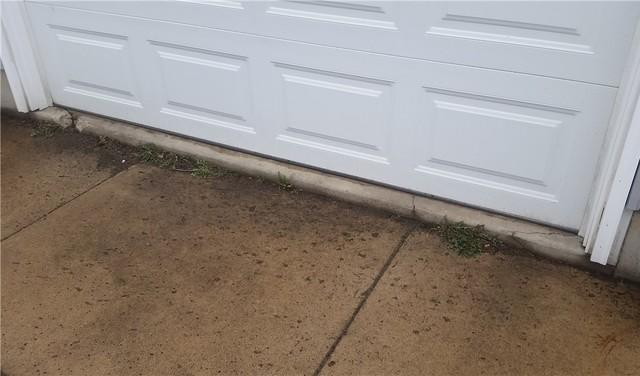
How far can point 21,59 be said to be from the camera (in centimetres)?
392

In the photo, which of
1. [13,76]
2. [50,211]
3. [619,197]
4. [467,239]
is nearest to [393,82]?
[467,239]

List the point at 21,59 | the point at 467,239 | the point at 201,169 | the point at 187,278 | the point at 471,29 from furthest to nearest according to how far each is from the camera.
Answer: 1. the point at 21,59
2. the point at 201,169
3. the point at 467,239
4. the point at 187,278
5. the point at 471,29

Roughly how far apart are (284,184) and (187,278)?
873 mm

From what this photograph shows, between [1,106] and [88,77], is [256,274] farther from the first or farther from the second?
[1,106]

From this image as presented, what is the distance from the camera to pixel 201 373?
2201 mm

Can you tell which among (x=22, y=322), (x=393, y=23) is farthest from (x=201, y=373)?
(x=393, y=23)

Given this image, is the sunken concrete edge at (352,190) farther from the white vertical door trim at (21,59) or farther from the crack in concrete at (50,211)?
the crack in concrete at (50,211)

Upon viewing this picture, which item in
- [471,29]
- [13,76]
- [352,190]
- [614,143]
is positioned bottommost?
[352,190]

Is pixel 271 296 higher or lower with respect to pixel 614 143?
lower

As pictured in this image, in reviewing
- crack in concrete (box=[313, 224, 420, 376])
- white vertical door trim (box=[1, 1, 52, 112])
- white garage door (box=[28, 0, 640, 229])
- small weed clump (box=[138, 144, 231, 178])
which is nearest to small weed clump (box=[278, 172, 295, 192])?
white garage door (box=[28, 0, 640, 229])

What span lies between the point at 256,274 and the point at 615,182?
159 centimetres

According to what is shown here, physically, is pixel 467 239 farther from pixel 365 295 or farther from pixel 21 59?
pixel 21 59

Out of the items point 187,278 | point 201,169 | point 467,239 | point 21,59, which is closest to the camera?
point 187,278

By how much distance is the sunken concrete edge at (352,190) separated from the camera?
2.68 metres
